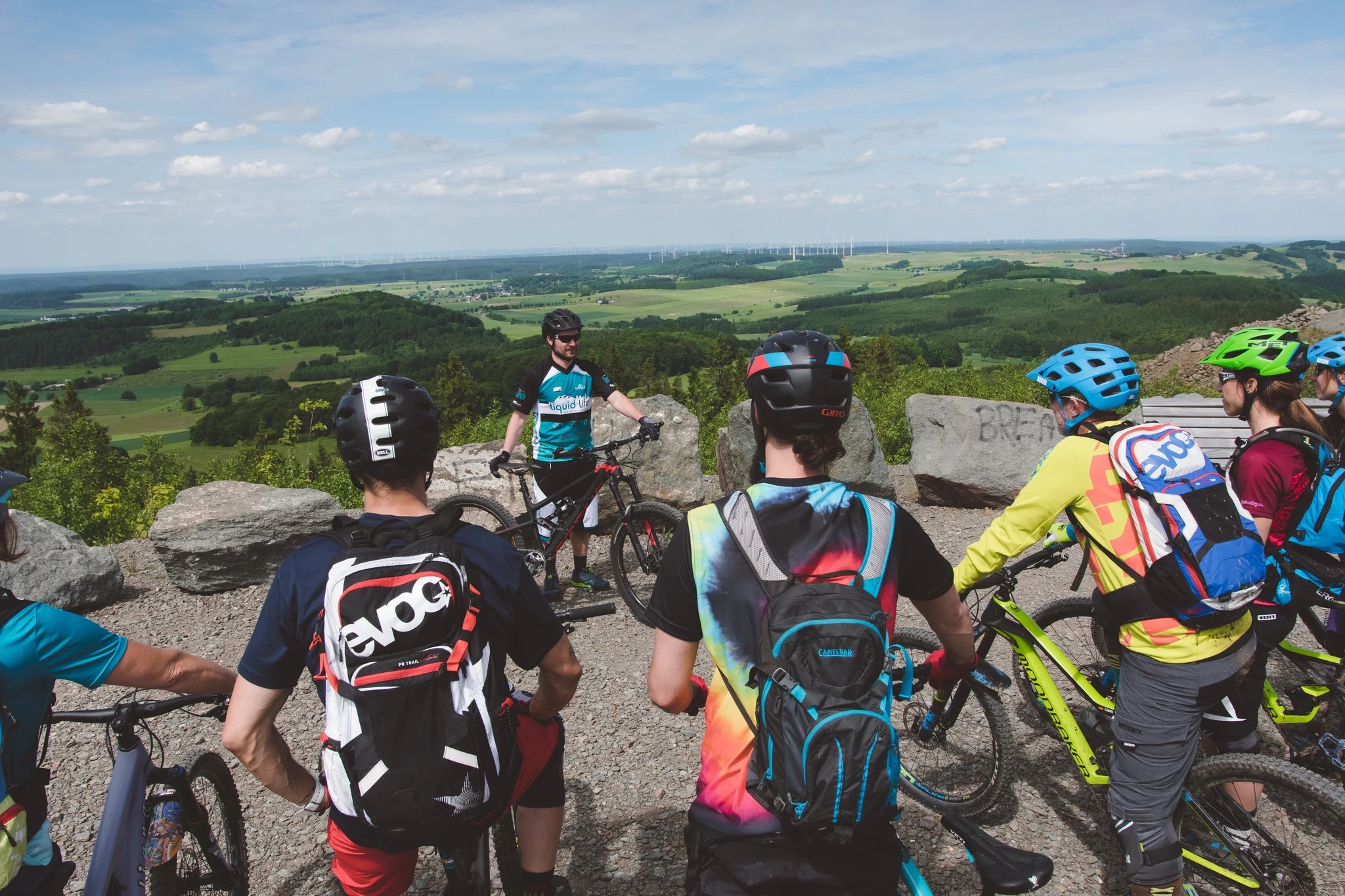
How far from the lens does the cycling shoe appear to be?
277 inches

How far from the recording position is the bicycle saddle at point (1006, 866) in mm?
1879

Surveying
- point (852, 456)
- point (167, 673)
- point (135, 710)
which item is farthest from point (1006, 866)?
point (852, 456)

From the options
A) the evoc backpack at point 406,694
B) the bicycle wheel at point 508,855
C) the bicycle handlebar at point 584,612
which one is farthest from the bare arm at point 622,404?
the evoc backpack at point 406,694

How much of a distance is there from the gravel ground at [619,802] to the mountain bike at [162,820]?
1.70 feet

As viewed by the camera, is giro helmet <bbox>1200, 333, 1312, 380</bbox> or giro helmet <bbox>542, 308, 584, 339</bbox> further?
giro helmet <bbox>542, 308, 584, 339</bbox>

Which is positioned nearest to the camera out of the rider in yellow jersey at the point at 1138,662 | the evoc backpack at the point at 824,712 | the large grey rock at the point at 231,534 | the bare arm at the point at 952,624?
the evoc backpack at the point at 824,712

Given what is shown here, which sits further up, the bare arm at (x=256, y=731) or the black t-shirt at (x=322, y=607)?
the black t-shirt at (x=322, y=607)

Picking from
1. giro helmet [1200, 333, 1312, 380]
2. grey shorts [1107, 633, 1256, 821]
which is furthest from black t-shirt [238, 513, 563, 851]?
giro helmet [1200, 333, 1312, 380]

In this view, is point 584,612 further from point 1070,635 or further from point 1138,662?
point 1070,635

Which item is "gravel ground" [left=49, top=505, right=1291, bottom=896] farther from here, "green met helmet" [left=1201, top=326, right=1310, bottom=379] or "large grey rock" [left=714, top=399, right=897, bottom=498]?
"large grey rock" [left=714, top=399, right=897, bottom=498]

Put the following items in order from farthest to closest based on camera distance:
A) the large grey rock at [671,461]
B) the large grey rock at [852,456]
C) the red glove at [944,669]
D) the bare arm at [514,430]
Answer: the large grey rock at [852,456], the large grey rock at [671,461], the bare arm at [514,430], the red glove at [944,669]

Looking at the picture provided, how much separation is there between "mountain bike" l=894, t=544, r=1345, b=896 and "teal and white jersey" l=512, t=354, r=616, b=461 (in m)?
3.68

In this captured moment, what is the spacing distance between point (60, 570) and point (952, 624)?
797cm

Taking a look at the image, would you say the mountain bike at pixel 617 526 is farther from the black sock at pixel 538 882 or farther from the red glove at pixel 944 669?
the black sock at pixel 538 882
